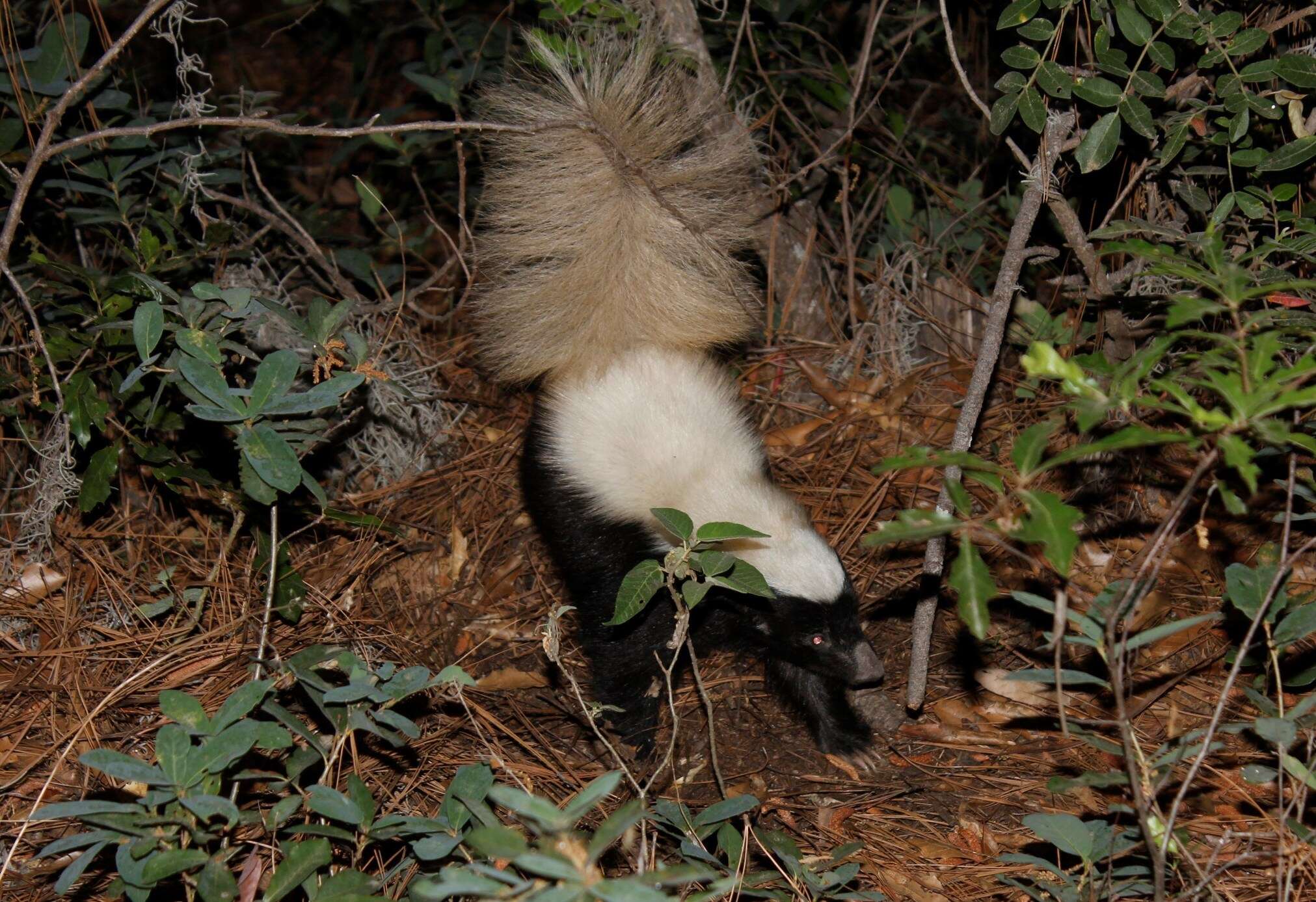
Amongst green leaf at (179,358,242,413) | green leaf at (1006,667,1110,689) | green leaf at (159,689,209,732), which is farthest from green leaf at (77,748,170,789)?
green leaf at (1006,667,1110,689)

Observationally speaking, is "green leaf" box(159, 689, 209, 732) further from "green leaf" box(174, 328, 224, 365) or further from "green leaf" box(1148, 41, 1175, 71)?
"green leaf" box(1148, 41, 1175, 71)

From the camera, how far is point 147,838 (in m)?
2.14

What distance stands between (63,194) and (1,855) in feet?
8.50

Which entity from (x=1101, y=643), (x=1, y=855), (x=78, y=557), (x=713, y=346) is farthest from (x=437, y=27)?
(x=1101, y=643)

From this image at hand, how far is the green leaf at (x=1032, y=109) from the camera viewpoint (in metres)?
2.77

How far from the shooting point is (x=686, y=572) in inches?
102

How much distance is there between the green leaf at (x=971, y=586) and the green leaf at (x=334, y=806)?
4.24ft

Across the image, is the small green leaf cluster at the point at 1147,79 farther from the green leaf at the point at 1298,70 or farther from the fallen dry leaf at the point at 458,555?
the fallen dry leaf at the point at 458,555

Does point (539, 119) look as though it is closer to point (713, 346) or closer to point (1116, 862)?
point (713, 346)

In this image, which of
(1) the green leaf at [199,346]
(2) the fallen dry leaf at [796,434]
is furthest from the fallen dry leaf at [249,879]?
(2) the fallen dry leaf at [796,434]

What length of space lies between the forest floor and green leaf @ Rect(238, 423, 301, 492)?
0.73 metres

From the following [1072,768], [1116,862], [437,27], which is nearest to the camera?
[1116,862]

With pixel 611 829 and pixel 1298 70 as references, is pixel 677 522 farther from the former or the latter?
pixel 1298 70

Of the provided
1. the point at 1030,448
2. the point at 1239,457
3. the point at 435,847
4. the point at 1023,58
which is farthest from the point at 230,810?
the point at 1023,58
